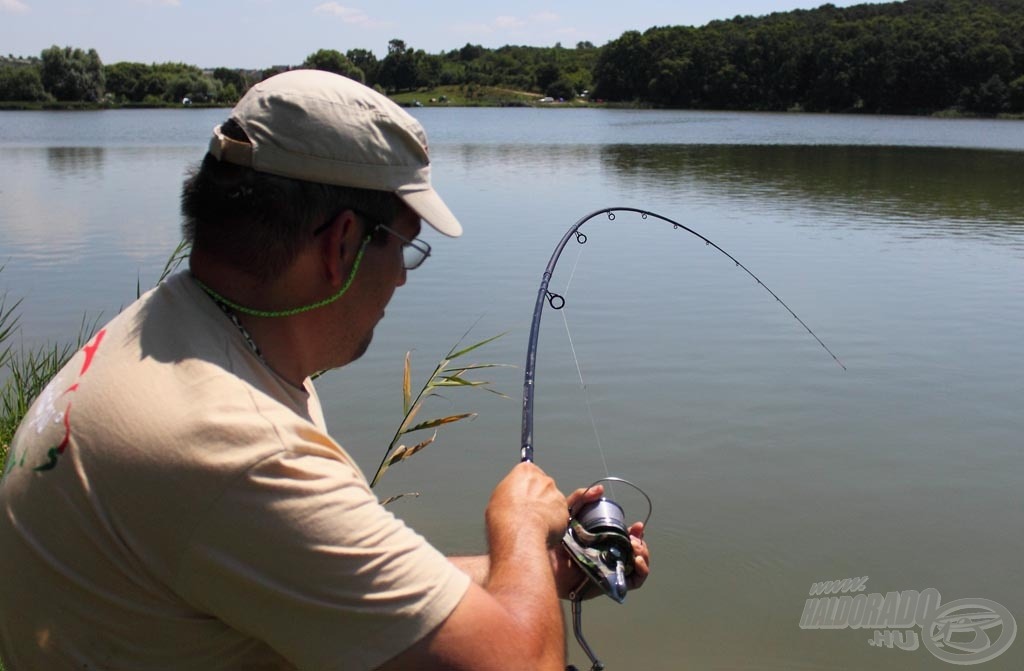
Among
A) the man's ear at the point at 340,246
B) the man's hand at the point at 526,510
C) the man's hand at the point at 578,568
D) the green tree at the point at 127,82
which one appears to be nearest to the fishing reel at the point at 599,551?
the man's hand at the point at 578,568

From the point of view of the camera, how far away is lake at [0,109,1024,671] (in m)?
4.54

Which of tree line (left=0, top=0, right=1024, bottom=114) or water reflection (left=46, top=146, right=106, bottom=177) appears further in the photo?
tree line (left=0, top=0, right=1024, bottom=114)

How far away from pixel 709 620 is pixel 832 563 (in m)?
0.80

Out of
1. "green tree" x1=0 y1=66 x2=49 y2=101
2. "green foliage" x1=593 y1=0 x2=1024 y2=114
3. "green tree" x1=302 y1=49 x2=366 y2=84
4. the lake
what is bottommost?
the lake

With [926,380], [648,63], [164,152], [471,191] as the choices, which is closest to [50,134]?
[164,152]

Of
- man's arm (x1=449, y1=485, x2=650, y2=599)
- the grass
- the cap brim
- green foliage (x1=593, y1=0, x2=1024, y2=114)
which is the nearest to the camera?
the cap brim

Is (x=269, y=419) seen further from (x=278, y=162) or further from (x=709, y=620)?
(x=709, y=620)

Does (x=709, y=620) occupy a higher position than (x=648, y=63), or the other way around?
(x=648, y=63)

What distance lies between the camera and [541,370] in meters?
7.32

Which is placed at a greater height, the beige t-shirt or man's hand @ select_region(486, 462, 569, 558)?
the beige t-shirt

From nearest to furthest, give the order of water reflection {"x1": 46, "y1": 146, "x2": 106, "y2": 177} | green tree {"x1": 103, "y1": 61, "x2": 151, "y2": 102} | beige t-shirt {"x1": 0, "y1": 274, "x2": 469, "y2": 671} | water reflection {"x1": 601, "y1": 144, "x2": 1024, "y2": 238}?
beige t-shirt {"x1": 0, "y1": 274, "x2": 469, "y2": 671} < water reflection {"x1": 601, "y1": 144, "x2": 1024, "y2": 238} < water reflection {"x1": 46, "y1": 146, "x2": 106, "y2": 177} < green tree {"x1": 103, "y1": 61, "x2": 151, "y2": 102}

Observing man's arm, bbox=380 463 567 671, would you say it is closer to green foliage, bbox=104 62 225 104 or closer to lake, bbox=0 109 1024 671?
lake, bbox=0 109 1024 671

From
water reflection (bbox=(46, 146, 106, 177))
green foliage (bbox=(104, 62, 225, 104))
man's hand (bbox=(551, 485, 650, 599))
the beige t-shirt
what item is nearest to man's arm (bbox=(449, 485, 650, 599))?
man's hand (bbox=(551, 485, 650, 599))

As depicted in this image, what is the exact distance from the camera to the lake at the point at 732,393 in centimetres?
454
